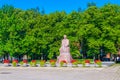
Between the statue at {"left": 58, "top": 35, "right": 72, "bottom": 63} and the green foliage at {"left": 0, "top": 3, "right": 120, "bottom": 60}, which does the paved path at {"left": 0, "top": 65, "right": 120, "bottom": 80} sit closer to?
the statue at {"left": 58, "top": 35, "right": 72, "bottom": 63}

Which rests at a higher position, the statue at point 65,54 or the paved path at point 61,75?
the statue at point 65,54

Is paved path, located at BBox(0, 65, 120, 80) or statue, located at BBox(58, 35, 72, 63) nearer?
paved path, located at BBox(0, 65, 120, 80)

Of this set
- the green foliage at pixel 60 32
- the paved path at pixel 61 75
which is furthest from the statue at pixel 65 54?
the paved path at pixel 61 75

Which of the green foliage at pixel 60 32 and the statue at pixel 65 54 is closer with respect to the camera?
the statue at pixel 65 54

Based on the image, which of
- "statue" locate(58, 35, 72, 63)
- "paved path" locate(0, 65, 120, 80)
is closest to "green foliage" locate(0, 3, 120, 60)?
"statue" locate(58, 35, 72, 63)

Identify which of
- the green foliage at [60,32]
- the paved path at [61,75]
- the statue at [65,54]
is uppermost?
the green foliage at [60,32]

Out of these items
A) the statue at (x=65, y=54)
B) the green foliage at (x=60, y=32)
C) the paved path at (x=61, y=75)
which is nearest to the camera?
the paved path at (x=61, y=75)

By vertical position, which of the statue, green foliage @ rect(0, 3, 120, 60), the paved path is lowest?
the paved path

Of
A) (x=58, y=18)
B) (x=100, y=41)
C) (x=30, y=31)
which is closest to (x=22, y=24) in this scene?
(x=30, y=31)

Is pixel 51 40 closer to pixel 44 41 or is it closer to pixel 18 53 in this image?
pixel 44 41

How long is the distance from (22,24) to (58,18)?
26.4 ft

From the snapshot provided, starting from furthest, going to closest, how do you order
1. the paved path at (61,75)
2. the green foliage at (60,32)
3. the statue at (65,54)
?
the green foliage at (60,32) → the statue at (65,54) → the paved path at (61,75)

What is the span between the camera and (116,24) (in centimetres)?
5309

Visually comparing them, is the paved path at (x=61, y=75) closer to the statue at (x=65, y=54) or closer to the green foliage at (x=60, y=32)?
the statue at (x=65, y=54)
